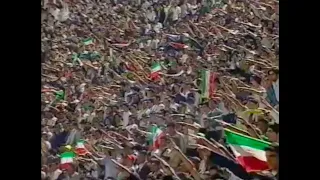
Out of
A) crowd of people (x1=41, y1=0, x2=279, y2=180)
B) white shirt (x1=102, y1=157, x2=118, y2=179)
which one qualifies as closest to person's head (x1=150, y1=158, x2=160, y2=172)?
crowd of people (x1=41, y1=0, x2=279, y2=180)

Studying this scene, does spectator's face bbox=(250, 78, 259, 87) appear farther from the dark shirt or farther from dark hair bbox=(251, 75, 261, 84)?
the dark shirt

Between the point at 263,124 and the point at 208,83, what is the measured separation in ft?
0.69

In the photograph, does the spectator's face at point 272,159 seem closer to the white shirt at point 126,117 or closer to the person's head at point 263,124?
the person's head at point 263,124

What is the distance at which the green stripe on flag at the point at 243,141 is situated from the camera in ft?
5.07

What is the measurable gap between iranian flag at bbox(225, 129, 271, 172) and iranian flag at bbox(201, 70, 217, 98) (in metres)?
0.15

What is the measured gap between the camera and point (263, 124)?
5.07 ft

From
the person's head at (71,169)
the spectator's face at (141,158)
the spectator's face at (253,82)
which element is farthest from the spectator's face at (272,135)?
the person's head at (71,169)

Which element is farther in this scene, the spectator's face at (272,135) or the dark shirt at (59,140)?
the dark shirt at (59,140)

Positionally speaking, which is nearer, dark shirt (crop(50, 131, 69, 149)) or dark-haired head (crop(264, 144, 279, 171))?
dark-haired head (crop(264, 144, 279, 171))

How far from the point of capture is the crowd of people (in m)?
1.55

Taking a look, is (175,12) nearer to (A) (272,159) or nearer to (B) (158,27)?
(B) (158,27)

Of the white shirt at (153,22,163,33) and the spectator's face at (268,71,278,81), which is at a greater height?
the white shirt at (153,22,163,33)
